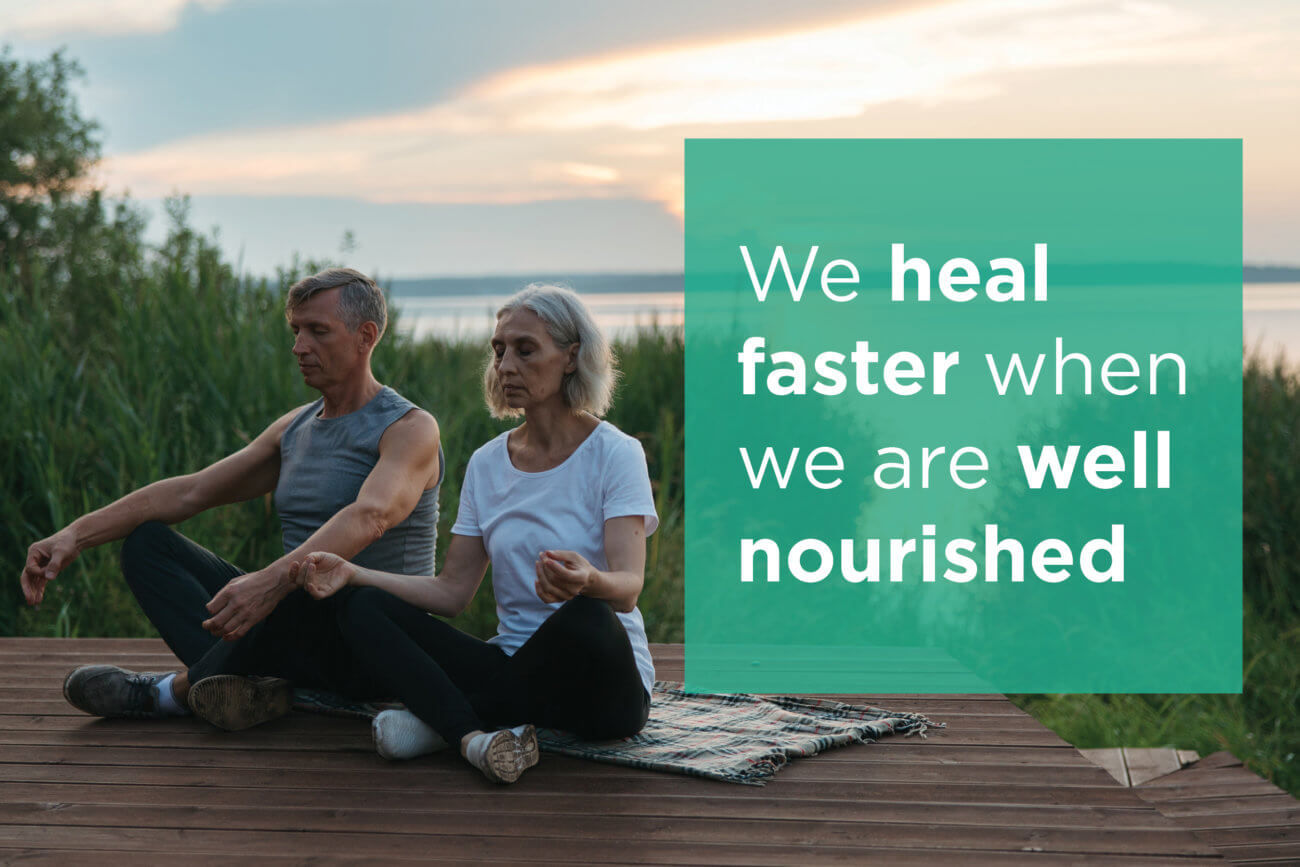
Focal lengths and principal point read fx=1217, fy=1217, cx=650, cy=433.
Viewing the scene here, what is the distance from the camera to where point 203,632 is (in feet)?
9.70

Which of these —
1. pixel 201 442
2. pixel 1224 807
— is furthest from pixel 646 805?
pixel 201 442

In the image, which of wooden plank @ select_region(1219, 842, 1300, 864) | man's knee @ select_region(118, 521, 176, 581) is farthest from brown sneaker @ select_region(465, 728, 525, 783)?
wooden plank @ select_region(1219, 842, 1300, 864)

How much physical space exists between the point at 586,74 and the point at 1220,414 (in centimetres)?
606

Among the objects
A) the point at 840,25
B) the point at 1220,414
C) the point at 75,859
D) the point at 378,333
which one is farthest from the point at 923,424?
the point at 75,859

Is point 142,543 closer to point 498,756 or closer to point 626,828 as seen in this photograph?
point 498,756

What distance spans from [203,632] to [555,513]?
99 centimetres

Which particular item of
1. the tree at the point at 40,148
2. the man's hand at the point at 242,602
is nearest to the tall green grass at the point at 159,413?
the man's hand at the point at 242,602

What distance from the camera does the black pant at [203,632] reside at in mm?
2801

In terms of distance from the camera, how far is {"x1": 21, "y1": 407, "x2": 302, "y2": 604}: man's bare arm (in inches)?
115

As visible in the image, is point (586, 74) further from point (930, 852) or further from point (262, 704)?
point (930, 852)

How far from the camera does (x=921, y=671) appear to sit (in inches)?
144

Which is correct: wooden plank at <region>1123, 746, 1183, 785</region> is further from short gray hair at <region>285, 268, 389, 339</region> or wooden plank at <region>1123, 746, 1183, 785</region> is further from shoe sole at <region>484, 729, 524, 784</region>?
short gray hair at <region>285, 268, 389, 339</region>

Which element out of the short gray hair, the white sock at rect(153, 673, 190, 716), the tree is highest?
the tree
